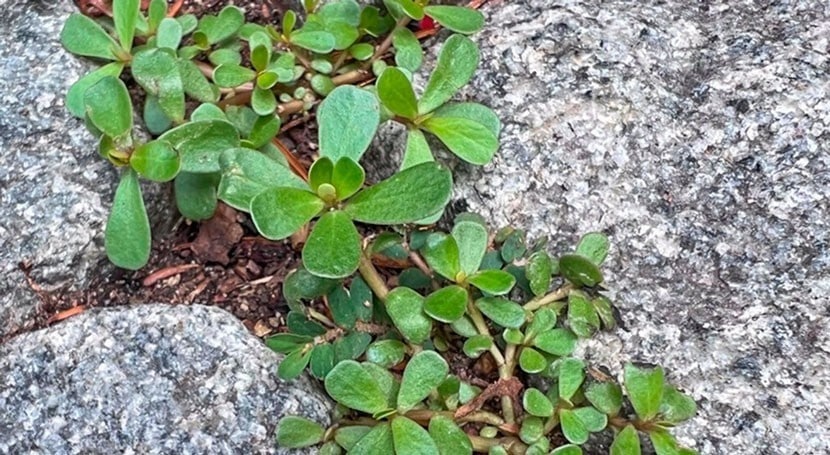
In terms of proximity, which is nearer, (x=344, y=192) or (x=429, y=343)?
(x=344, y=192)

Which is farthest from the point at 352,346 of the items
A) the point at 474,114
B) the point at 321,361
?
the point at 474,114

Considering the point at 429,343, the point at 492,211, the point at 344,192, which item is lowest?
the point at 429,343

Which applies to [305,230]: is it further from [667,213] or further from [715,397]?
[715,397]

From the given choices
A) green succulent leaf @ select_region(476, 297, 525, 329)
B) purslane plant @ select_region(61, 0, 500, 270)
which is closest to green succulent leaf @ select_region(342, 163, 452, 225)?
purslane plant @ select_region(61, 0, 500, 270)

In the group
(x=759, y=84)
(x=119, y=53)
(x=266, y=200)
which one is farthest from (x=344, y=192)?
(x=759, y=84)

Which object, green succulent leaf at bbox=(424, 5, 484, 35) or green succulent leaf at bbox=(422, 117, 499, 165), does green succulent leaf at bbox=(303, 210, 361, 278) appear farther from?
green succulent leaf at bbox=(424, 5, 484, 35)

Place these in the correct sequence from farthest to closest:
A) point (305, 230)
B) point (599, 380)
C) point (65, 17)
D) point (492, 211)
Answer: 1. point (65, 17)
2. point (305, 230)
3. point (492, 211)
4. point (599, 380)

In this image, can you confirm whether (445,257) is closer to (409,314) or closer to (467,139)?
(409,314)
